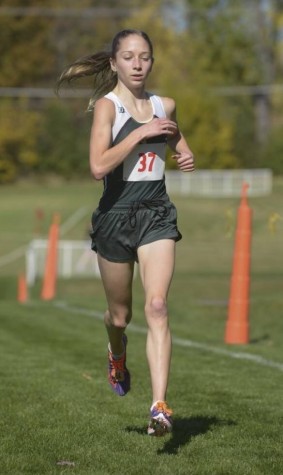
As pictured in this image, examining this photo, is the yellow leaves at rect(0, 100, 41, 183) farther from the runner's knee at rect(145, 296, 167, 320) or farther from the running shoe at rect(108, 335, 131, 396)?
the runner's knee at rect(145, 296, 167, 320)

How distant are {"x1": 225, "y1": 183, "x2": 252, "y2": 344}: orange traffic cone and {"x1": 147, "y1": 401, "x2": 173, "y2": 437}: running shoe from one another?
302 inches

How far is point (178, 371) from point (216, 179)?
57.6 meters

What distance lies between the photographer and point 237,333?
14656mm

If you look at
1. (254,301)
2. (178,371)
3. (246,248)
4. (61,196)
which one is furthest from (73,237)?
(178,371)

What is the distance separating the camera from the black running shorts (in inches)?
295

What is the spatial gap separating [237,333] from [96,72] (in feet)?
23.3

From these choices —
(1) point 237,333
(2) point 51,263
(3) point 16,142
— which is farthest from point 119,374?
(3) point 16,142

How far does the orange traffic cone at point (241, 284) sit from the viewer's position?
48.1 feet

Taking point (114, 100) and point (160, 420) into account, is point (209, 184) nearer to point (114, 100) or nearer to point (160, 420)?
point (114, 100)

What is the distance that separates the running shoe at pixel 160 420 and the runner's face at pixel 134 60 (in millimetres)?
1850

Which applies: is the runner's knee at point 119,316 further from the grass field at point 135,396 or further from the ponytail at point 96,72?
the ponytail at point 96,72

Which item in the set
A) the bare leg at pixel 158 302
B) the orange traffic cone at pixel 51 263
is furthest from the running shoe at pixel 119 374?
the orange traffic cone at pixel 51 263

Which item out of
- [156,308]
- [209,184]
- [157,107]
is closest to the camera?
[156,308]

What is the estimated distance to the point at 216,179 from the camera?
68.4 m
